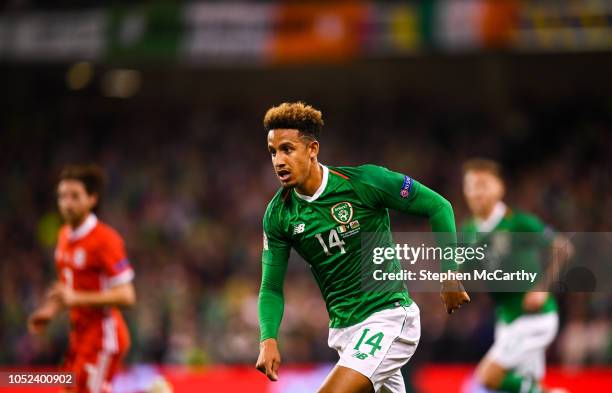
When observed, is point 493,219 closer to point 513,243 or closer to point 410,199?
point 513,243

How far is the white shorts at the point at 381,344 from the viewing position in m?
4.61

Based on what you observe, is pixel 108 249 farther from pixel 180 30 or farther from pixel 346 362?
pixel 180 30

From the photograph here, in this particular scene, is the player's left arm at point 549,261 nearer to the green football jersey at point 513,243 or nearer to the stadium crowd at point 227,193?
the green football jersey at point 513,243

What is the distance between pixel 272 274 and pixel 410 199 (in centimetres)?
85

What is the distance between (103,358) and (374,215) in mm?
2298

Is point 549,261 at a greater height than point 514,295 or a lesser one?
greater

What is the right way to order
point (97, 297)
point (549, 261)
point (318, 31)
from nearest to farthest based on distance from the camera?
1. point (97, 297)
2. point (549, 261)
3. point (318, 31)

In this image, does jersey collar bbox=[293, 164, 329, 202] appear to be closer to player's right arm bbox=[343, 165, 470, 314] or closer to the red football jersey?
player's right arm bbox=[343, 165, 470, 314]

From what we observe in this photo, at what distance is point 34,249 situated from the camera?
15.8 meters

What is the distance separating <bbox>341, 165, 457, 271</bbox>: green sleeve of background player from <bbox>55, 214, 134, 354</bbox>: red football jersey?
2.08 meters

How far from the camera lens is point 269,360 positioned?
4.52m

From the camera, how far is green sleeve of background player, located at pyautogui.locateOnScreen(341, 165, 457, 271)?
475cm

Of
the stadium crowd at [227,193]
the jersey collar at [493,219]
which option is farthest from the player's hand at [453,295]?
the stadium crowd at [227,193]

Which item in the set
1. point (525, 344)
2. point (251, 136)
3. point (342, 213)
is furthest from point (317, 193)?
point (251, 136)
